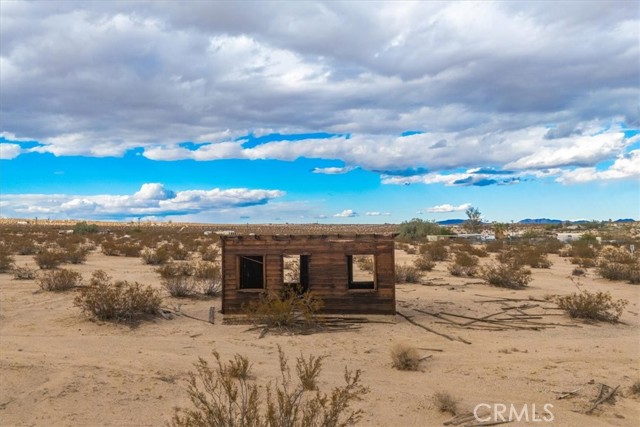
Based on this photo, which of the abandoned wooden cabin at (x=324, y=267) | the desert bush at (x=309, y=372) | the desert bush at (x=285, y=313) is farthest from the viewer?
the abandoned wooden cabin at (x=324, y=267)

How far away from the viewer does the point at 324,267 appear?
1307 centimetres

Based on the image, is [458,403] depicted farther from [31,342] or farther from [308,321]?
[31,342]

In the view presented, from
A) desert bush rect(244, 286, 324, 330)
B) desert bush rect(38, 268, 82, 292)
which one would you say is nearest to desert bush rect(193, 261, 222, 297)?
desert bush rect(38, 268, 82, 292)

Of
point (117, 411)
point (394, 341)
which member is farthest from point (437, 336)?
point (117, 411)

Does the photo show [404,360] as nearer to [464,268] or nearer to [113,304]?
[113,304]

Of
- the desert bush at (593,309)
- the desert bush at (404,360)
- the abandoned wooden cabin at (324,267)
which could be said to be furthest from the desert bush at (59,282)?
the desert bush at (593,309)

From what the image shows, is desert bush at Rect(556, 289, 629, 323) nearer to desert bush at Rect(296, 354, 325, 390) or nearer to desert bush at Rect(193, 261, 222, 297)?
desert bush at Rect(296, 354, 325, 390)

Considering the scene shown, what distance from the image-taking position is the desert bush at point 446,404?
6957 mm

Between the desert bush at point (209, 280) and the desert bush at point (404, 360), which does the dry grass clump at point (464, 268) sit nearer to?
the desert bush at point (209, 280)

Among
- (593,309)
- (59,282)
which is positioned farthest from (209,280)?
(593,309)

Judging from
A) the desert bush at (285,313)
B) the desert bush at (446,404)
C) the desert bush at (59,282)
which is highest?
the desert bush at (59,282)

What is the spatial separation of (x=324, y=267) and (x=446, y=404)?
639cm

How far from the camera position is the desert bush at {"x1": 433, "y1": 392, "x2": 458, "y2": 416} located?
696 cm

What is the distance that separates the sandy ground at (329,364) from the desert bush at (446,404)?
111 mm
